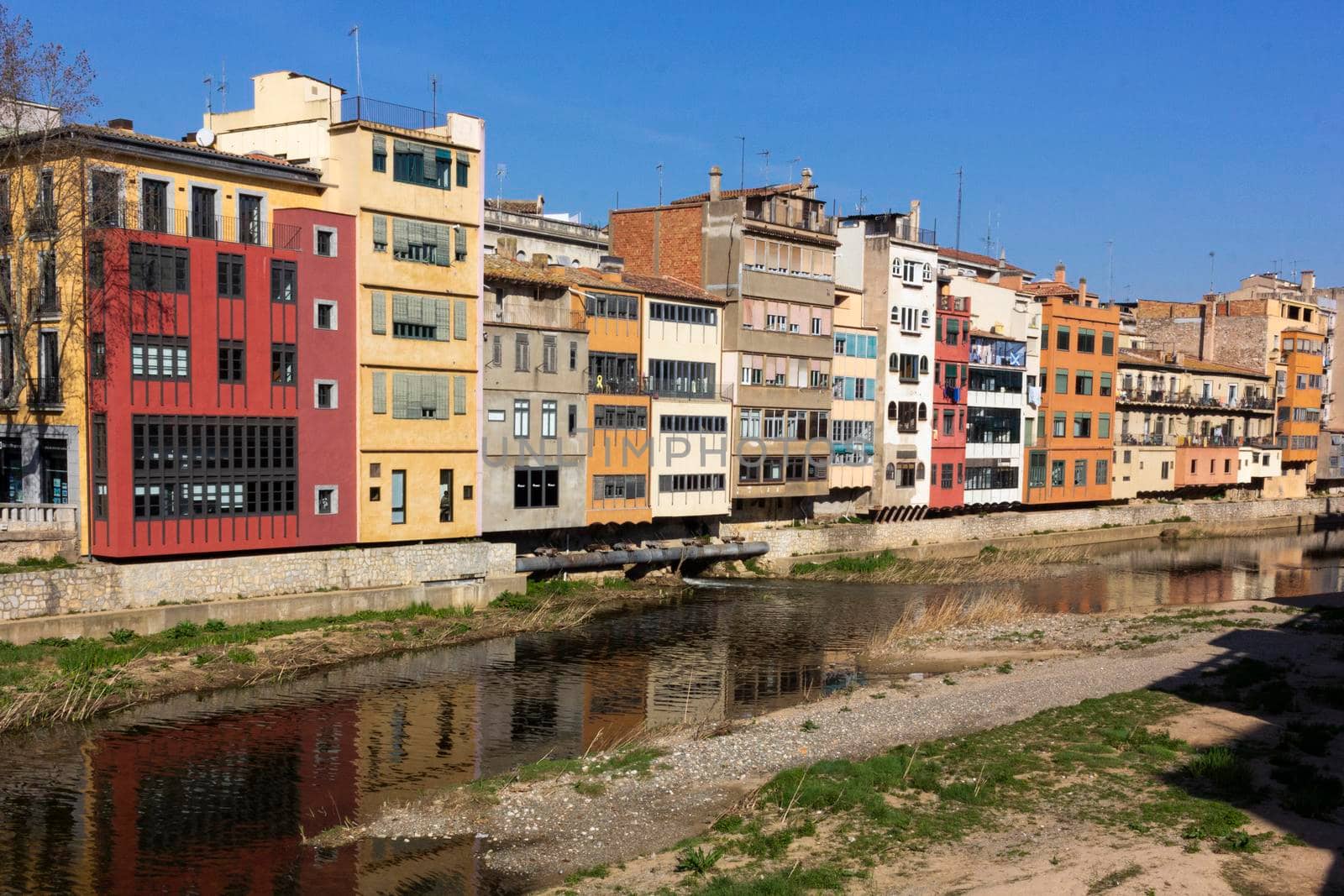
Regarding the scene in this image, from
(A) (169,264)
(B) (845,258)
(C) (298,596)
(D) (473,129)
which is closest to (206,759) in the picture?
(C) (298,596)

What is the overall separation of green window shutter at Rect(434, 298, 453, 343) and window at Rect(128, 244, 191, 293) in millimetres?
10385

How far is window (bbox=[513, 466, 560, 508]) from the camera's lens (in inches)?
2078

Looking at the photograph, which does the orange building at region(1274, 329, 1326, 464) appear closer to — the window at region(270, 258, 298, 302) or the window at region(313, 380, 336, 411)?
the window at region(313, 380, 336, 411)

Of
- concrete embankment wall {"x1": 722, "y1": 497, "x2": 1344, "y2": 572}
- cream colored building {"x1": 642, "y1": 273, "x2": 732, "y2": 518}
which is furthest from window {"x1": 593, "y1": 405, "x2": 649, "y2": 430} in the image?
concrete embankment wall {"x1": 722, "y1": 497, "x2": 1344, "y2": 572}

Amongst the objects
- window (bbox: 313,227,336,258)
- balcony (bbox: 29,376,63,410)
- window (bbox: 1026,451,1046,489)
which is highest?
window (bbox: 313,227,336,258)

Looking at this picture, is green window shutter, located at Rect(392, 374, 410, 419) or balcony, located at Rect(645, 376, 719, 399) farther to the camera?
balcony, located at Rect(645, 376, 719, 399)

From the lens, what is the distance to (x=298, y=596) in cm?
4331

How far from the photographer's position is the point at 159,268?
132 feet

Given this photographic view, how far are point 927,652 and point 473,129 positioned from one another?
1058 inches

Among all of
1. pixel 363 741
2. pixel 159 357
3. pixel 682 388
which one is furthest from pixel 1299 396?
pixel 363 741

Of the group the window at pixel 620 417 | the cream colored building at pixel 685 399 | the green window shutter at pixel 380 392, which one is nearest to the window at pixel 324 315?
the green window shutter at pixel 380 392

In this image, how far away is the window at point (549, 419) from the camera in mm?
53688

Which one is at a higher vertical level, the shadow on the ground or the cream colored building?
the cream colored building

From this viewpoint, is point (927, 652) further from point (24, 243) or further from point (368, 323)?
point (24, 243)
